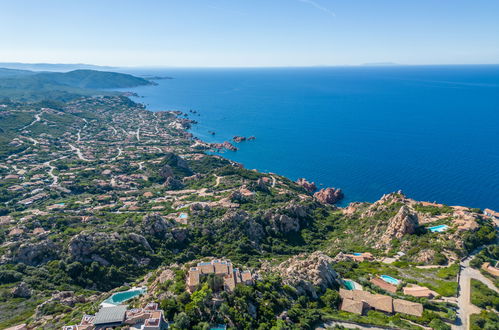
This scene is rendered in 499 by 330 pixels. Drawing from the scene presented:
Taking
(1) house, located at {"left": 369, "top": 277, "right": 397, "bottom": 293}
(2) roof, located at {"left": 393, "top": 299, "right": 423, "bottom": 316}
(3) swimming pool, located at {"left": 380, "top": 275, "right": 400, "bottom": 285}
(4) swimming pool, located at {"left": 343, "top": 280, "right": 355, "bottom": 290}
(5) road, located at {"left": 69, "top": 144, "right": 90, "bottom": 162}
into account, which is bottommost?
(5) road, located at {"left": 69, "top": 144, "right": 90, "bottom": 162}

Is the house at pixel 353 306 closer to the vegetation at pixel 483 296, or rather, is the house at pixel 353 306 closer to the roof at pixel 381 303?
the roof at pixel 381 303

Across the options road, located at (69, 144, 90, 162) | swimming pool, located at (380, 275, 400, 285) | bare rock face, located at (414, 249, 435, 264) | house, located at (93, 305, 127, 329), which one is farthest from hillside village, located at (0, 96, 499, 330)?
road, located at (69, 144, 90, 162)

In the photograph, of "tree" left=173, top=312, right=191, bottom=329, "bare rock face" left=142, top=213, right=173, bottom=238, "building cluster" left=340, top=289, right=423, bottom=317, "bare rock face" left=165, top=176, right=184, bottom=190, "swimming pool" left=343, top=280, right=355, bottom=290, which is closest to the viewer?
"tree" left=173, top=312, right=191, bottom=329

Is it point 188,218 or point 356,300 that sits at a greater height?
point 356,300

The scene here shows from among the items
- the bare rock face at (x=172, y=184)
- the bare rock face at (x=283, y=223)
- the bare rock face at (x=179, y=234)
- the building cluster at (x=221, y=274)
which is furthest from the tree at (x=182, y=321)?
the bare rock face at (x=172, y=184)

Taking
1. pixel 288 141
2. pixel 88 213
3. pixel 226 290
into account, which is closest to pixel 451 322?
pixel 226 290

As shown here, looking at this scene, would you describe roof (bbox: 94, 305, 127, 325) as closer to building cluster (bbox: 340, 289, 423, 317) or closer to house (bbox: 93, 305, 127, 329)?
house (bbox: 93, 305, 127, 329)

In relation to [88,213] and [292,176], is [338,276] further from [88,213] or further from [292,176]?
[292,176]
